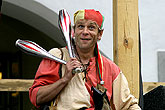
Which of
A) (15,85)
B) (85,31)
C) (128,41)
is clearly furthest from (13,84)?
(85,31)

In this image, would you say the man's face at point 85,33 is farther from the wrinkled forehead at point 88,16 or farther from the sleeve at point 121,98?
the sleeve at point 121,98

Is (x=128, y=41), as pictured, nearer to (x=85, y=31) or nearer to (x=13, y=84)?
(x=85, y=31)

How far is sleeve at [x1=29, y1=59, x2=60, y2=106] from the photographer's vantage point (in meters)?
2.04

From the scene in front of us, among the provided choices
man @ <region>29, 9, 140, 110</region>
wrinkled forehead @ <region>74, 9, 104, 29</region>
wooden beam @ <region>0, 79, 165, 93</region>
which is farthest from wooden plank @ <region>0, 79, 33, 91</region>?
wrinkled forehead @ <region>74, 9, 104, 29</region>

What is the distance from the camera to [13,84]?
3.23m

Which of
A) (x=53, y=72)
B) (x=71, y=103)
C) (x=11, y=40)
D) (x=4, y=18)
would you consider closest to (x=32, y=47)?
(x=53, y=72)

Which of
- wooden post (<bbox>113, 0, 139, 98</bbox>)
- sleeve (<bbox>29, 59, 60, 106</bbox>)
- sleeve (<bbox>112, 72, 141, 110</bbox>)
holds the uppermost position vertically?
wooden post (<bbox>113, 0, 139, 98</bbox>)

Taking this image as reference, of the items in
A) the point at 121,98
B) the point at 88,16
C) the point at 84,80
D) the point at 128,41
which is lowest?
the point at 121,98

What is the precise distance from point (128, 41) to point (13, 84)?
1.23m

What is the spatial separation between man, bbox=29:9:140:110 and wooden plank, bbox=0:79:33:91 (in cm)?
114

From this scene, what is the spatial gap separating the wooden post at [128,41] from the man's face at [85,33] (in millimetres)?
423

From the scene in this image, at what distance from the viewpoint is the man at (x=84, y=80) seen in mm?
2014

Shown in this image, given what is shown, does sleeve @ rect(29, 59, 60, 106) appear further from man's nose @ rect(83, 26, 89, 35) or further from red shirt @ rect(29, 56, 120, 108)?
man's nose @ rect(83, 26, 89, 35)

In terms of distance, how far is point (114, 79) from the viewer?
7.39ft
